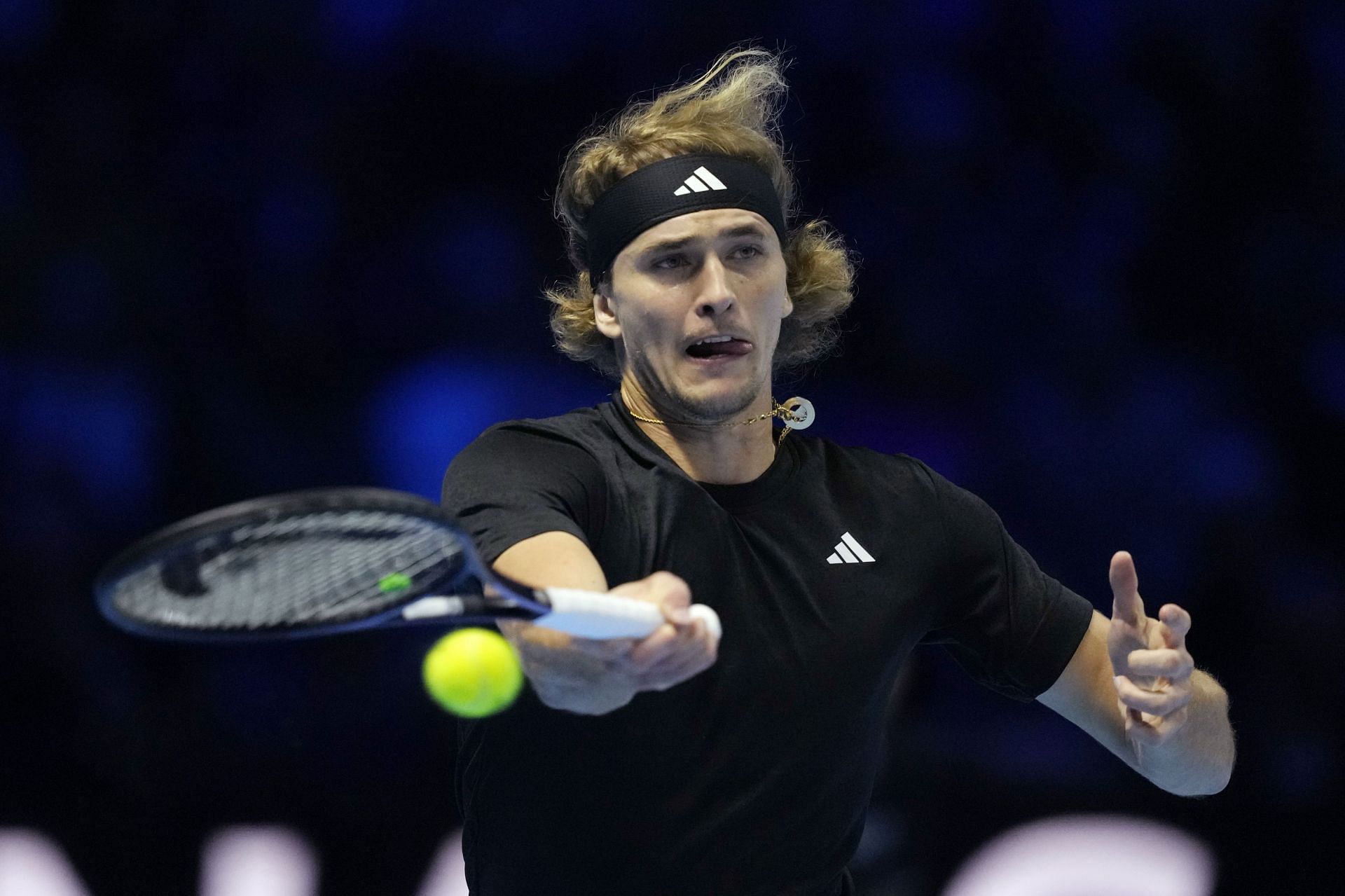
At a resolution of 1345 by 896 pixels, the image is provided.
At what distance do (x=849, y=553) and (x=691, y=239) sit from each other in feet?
2.33

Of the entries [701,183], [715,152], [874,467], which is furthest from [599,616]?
[715,152]

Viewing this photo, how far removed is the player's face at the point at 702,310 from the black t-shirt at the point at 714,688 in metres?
0.13

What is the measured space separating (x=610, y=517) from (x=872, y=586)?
54cm

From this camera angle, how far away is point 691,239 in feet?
9.87

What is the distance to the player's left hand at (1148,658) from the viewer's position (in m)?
2.62

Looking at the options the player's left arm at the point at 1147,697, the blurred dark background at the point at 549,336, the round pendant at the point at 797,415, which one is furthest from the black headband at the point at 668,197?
the blurred dark background at the point at 549,336

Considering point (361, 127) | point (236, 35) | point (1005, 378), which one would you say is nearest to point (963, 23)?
point (1005, 378)

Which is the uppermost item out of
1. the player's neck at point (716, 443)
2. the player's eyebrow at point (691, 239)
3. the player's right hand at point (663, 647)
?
the player's eyebrow at point (691, 239)

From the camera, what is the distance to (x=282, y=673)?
169 inches

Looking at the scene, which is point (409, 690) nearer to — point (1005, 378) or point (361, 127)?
point (361, 127)

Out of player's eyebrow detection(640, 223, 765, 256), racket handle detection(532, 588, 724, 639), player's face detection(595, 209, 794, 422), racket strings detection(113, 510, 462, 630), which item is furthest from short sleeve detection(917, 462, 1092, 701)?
racket strings detection(113, 510, 462, 630)

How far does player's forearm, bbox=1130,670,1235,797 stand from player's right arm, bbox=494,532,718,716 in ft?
3.97

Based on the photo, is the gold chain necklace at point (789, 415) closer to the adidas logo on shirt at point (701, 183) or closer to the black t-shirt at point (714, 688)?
the black t-shirt at point (714, 688)

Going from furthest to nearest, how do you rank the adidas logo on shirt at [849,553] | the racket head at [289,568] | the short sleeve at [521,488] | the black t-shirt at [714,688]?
the adidas logo on shirt at [849,553] < the black t-shirt at [714,688] < the short sleeve at [521,488] < the racket head at [289,568]
